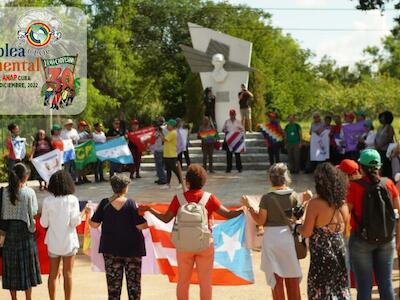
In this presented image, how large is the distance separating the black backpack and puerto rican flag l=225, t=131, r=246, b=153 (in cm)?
1411

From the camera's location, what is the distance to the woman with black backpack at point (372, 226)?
6371 mm

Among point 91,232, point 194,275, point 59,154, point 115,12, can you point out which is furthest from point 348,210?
point 115,12

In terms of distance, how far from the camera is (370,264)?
6.53 metres

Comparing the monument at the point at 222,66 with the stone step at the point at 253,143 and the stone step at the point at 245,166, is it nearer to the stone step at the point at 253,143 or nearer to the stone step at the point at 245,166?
the stone step at the point at 253,143

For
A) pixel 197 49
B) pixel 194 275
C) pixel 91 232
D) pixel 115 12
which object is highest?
pixel 115 12

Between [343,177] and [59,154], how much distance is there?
459 inches

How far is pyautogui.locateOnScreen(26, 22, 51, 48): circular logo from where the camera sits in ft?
94.6

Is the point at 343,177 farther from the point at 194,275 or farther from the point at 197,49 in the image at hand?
the point at 197,49

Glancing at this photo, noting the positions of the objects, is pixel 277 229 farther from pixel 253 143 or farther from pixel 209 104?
pixel 209 104

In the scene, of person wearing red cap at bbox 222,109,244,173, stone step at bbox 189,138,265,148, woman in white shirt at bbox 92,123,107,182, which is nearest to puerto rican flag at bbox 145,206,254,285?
woman in white shirt at bbox 92,123,107,182

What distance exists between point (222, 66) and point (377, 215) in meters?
20.5

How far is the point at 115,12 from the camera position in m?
43.4
